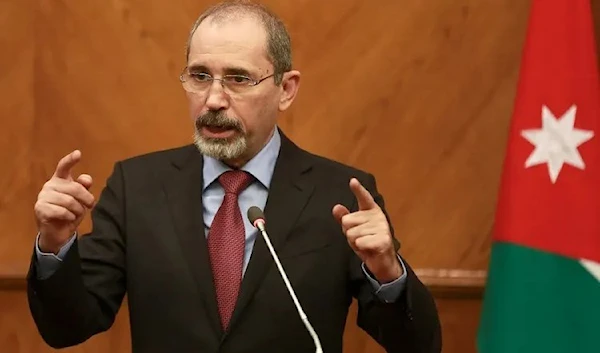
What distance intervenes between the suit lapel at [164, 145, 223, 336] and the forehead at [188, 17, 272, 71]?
8.2 inches

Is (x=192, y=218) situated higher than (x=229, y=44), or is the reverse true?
(x=229, y=44)

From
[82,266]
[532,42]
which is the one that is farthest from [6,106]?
[532,42]

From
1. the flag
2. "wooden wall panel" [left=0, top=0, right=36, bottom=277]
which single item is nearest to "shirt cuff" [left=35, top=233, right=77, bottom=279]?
the flag

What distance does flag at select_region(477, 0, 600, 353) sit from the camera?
176cm

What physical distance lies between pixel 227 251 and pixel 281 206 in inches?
5.4

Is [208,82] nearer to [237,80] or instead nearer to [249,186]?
[237,80]

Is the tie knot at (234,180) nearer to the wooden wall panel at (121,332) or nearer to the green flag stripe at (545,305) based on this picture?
the green flag stripe at (545,305)

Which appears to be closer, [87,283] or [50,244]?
[50,244]

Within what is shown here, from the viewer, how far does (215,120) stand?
1.87 meters

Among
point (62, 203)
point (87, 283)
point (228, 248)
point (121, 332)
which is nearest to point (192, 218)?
point (228, 248)

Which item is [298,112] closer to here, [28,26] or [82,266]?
[28,26]

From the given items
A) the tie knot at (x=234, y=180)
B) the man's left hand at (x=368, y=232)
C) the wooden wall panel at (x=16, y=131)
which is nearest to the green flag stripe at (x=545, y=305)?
the man's left hand at (x=368, y=232)

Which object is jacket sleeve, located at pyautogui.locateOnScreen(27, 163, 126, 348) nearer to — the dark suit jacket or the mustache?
the dark suit jacket

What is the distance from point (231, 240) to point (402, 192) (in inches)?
34.5
